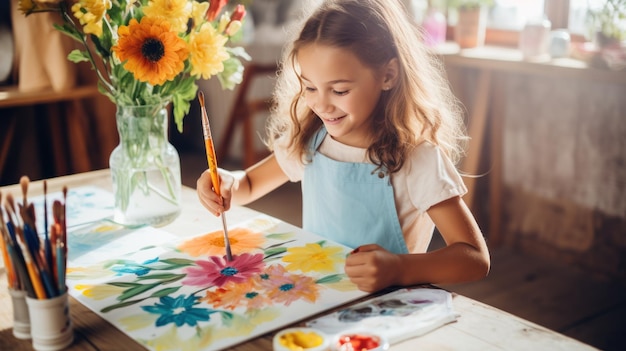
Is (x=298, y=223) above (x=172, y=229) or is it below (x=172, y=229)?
below

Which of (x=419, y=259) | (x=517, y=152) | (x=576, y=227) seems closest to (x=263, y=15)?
(x=517, y=152)

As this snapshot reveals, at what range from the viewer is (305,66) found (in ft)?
3.99

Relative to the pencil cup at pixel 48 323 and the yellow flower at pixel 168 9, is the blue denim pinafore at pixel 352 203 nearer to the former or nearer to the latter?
the yellow flower at pixel 168 9

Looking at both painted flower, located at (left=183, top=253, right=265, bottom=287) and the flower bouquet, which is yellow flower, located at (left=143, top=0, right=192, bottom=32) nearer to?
the flower bouquet

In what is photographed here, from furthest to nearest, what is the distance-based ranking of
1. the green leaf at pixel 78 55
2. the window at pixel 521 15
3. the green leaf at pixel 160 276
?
the window at pixel 521 15, the green leaf at pixel 78 55, the green leaf at pixel 160 276

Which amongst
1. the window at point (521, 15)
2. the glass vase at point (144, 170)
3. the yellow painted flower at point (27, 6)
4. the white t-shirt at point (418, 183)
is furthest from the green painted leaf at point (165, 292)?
the window at point (521, 15)

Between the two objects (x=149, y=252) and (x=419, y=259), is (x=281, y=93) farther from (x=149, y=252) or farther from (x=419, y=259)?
(x=419, y=259)

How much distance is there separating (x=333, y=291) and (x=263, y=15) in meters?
3.49

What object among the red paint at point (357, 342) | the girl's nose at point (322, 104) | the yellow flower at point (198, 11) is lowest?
the red paint at point (357, 342)

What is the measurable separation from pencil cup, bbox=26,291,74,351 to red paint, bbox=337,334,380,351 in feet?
1.09

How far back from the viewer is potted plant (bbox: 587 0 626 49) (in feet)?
7.88

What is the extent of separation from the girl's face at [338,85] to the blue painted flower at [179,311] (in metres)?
0.44

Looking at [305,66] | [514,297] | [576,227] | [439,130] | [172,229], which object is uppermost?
[305,66]

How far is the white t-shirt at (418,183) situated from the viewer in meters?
1.18
